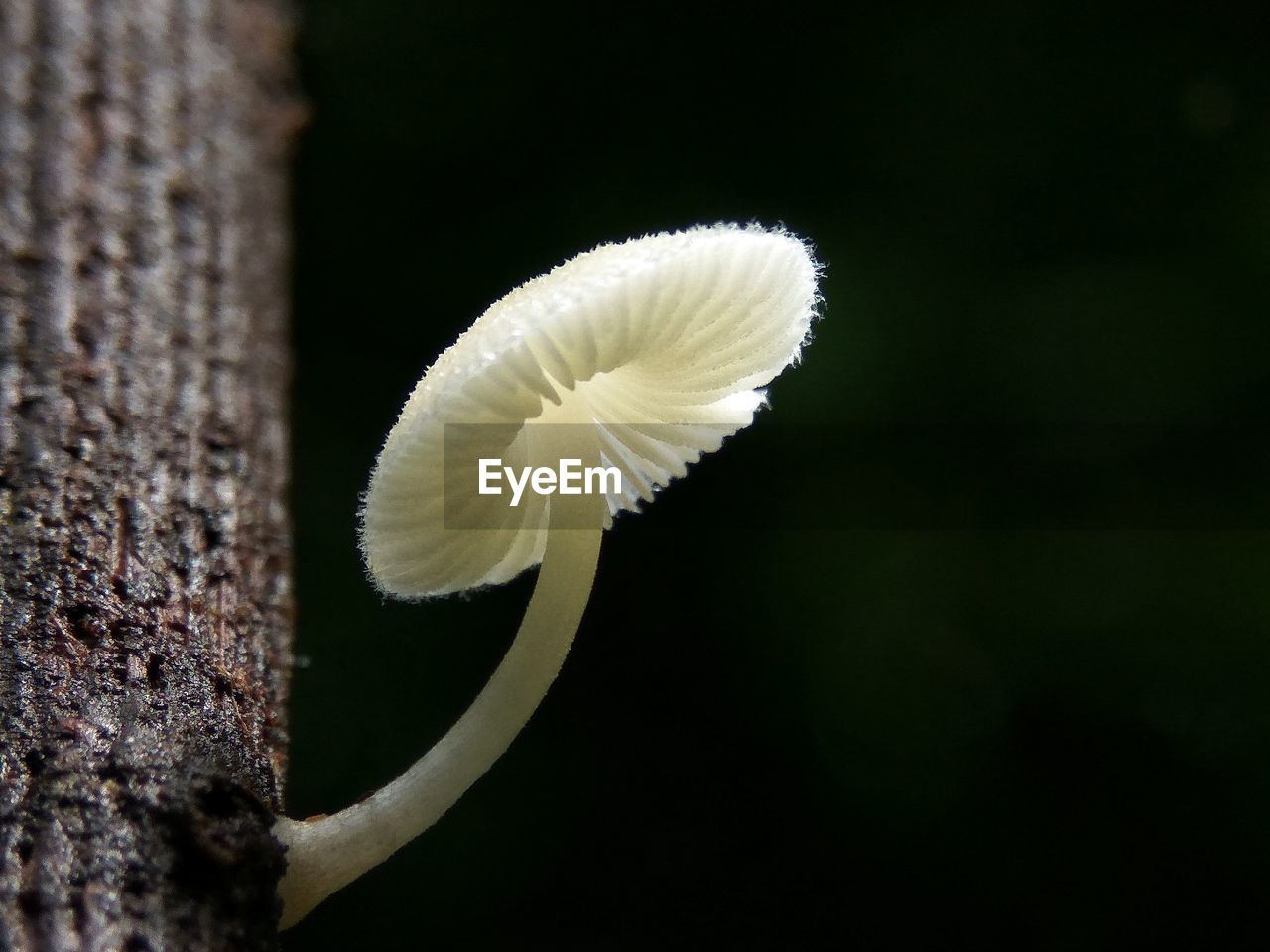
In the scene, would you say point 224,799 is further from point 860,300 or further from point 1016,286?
point 1016,286

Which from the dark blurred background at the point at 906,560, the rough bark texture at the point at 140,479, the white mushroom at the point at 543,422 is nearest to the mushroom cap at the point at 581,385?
the white mushroom at the point at 543,422

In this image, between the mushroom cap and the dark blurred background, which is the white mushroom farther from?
the dark blurred background

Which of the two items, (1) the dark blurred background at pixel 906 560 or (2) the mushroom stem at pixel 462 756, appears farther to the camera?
(1) the dark blurred background at pixel 906 560

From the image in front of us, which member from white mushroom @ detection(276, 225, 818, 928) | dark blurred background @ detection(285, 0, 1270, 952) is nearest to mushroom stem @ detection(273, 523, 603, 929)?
white mushroom @ detection(276, 225, 818, 928)

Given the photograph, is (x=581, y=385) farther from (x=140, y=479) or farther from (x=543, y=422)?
(x=140, y=479)

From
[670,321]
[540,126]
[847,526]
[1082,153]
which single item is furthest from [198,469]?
[1082,153]

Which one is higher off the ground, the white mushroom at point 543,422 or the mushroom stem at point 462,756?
the white mushroom at point 543,422

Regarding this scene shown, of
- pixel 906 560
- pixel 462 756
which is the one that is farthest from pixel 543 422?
pixel 906 560

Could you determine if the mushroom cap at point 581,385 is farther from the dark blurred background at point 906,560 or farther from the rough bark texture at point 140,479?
the dark blurred background at point 906,560
